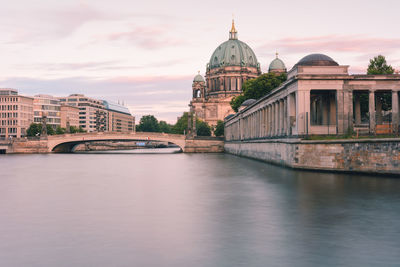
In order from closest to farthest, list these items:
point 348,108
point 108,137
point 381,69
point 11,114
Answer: point 348,108 → point 381,69 → point 108,137 → point 11,114

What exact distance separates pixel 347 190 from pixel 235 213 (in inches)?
345

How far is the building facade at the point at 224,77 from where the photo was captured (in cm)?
18075

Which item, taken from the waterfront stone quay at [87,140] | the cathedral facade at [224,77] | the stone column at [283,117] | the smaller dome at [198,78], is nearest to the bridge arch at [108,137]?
the waterfront stone quay at [87,140]

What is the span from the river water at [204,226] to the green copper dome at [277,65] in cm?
13605

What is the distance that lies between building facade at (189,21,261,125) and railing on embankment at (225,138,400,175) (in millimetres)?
138076

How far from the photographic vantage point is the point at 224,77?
182m

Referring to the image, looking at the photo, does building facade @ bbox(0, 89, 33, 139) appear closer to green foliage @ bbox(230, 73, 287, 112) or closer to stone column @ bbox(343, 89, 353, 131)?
green foliage @ bbox(230, 73, 287, 112)

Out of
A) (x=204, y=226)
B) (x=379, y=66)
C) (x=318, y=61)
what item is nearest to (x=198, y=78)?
(x=379, y=66)

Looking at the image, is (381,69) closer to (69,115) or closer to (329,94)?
(329,94)

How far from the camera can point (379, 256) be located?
36.6ft

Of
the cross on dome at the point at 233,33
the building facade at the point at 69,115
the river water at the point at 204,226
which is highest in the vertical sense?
the cross on dome at the point at 233,33

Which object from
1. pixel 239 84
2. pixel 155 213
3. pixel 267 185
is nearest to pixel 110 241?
pixel 155 213

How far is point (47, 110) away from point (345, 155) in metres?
152

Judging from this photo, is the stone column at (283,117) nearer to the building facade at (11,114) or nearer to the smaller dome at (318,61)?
the smaller dome at (318,61)
